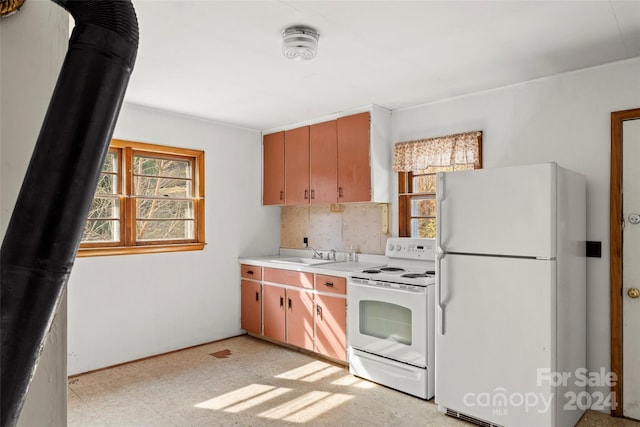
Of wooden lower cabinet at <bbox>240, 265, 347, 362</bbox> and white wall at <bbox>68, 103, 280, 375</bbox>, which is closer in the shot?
white wall at <bbox>68, 103, 280, 375</bbox>

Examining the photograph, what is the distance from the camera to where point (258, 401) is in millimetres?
3059

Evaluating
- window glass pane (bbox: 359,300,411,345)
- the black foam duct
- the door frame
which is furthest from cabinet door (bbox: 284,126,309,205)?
the black foam duct

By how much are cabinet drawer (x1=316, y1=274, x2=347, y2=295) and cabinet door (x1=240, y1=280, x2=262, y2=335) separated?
94cm

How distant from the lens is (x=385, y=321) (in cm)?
338

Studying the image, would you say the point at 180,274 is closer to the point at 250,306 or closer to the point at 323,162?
the point at 250,306

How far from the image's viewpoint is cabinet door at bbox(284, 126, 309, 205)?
4.55m

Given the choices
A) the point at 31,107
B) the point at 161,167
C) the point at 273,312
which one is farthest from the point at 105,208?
the point at 31,107

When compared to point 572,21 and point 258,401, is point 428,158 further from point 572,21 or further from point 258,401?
point 258,401

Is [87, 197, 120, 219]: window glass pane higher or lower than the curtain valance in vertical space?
lower

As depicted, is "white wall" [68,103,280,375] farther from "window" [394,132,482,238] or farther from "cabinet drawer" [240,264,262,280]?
"window" [394,132,482,238]

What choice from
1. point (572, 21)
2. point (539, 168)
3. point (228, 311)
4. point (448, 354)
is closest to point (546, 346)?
point (448, 354)

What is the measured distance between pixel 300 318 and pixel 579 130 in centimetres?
→ 288

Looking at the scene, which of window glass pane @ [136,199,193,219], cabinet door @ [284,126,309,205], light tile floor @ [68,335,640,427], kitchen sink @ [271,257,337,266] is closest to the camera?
light tile floor @ [68,335,640,427]

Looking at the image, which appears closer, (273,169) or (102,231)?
(102,231)
